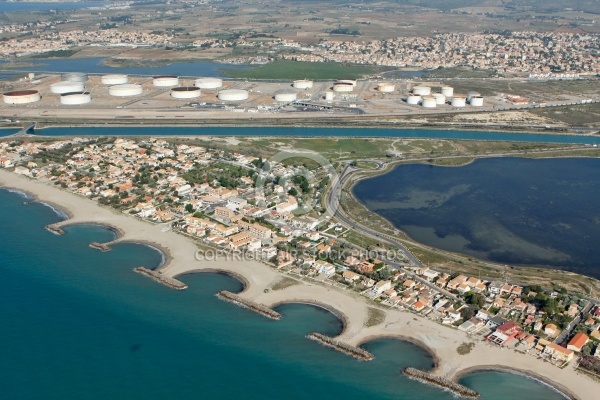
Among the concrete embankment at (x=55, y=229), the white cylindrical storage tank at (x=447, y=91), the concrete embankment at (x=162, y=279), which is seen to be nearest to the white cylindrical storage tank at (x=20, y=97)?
the concrete embankment at (x=55, y=229)

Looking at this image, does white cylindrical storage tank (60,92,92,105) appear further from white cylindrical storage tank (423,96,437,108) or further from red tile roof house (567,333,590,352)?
red tile roof house (567,333,590,352)

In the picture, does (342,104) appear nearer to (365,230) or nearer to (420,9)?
(365,230)

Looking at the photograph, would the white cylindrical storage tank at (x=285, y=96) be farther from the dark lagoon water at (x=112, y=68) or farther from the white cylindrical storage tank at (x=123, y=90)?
the dark lagoon water at (x=112, y=68)

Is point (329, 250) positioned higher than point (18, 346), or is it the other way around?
point (329, 250)

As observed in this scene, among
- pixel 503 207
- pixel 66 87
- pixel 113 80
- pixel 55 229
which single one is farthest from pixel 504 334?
pixel 113 80

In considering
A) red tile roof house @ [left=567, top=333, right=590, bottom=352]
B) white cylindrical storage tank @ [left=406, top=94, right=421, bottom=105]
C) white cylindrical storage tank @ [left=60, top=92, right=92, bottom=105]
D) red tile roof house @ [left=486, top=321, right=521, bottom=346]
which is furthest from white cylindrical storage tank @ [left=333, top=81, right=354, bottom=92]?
red tile roof house @ [left=567, top=333, right=590, bottom=352]

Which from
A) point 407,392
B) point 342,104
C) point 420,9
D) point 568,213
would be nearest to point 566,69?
point 342,104
